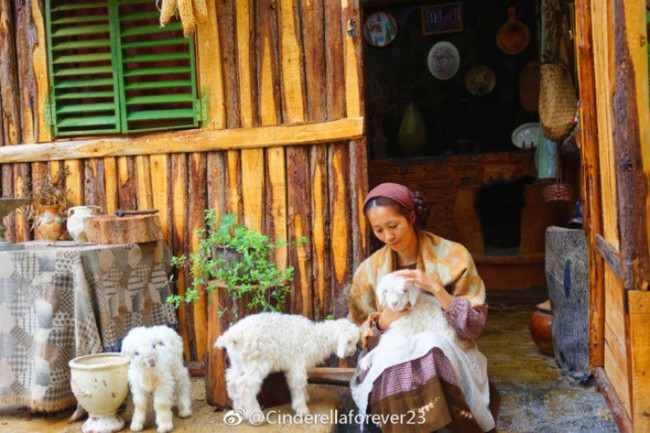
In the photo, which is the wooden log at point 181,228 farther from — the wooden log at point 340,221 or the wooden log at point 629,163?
the wooden log at point 629,163

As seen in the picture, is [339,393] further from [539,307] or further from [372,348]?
[539,307]

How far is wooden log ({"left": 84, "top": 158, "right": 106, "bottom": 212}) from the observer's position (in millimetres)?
4820

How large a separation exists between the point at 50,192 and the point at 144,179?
78 cm

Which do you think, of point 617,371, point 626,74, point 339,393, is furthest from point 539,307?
point 626,74

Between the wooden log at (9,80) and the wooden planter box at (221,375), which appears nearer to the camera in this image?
the wooden planter box at (221,375)

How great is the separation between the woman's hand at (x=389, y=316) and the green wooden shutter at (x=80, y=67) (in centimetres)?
281

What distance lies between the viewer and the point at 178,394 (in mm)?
3672

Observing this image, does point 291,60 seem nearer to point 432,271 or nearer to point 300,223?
point 300,223

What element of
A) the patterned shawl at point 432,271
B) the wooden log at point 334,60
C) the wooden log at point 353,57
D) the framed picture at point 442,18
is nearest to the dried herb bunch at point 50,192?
the wooden log at point 334,60

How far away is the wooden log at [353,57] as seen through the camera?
4301 mm

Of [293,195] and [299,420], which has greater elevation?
[293,195]

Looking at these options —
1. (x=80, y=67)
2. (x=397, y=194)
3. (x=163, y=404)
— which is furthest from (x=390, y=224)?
(x=80, y=67)

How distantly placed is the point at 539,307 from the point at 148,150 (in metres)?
3.50

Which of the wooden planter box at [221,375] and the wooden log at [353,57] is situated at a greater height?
the wooden log at [353,57]
